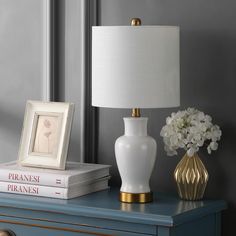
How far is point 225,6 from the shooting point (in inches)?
85.6

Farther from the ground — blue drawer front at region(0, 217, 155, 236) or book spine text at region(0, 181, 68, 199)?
book spine text at region(0, 181, 68, 199)

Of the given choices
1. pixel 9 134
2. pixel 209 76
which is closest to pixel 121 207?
pixel 209 76

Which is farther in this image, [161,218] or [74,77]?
[74,77]

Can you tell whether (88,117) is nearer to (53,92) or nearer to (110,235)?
(53,92)

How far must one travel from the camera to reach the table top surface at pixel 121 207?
196cm

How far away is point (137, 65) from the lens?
6.63ft

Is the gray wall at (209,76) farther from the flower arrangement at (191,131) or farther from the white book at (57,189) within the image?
the white book at (57,189)

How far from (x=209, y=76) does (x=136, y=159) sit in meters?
0.34

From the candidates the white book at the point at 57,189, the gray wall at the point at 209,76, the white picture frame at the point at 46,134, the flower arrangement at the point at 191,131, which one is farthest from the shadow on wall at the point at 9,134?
the flower arrangement at the point at 191,131

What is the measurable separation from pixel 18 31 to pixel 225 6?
76 cm

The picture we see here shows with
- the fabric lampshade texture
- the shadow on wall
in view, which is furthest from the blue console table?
the shadow on wall

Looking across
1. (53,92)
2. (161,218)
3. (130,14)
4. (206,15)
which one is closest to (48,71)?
(53,92)

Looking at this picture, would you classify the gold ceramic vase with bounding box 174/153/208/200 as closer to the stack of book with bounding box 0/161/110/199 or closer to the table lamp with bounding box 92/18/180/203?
the table lamp with bounding box 92/18/180/203

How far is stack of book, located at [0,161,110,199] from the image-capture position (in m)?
2.18
